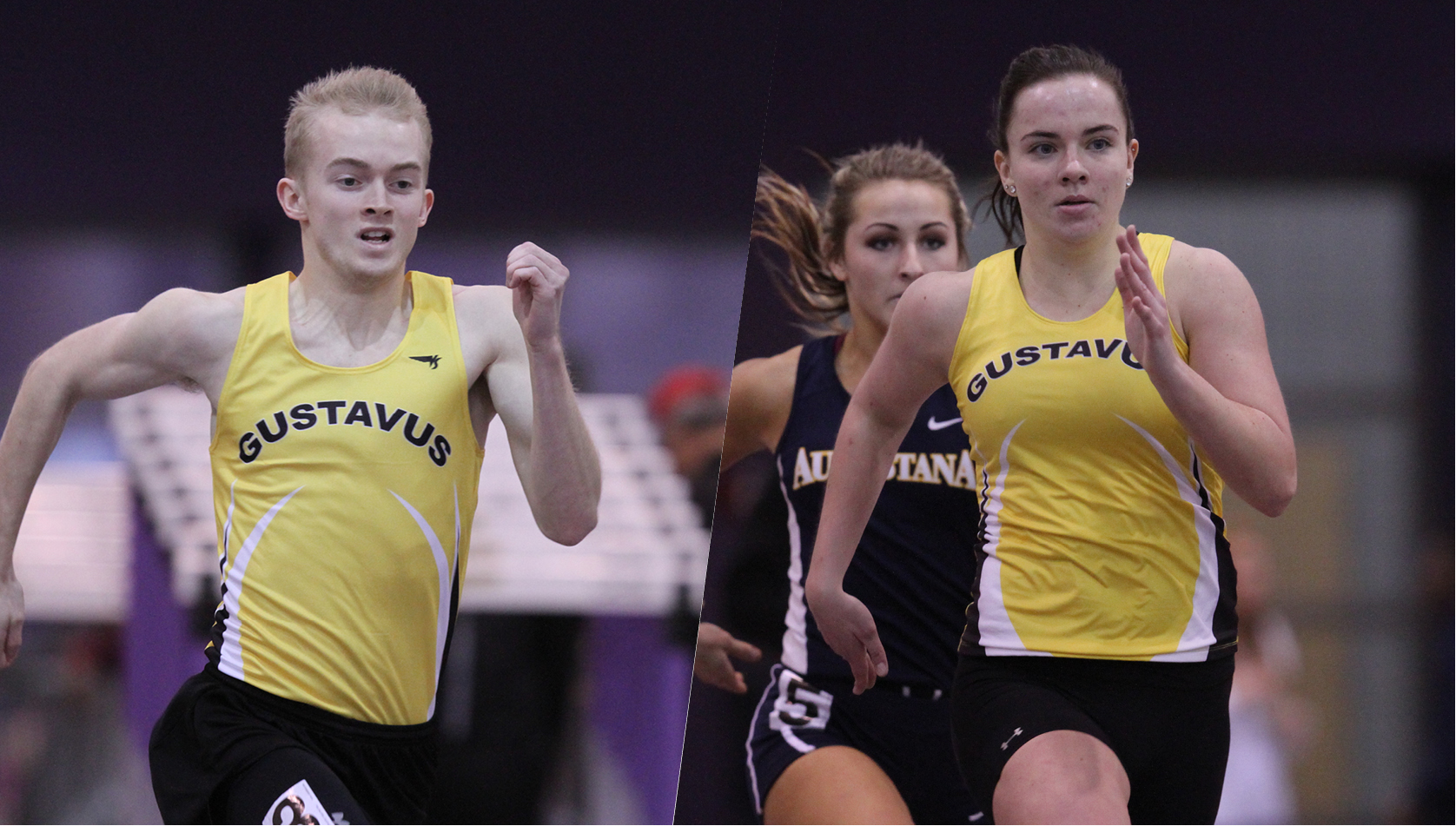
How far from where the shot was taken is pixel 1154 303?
7.47 ft

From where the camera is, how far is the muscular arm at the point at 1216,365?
89.0 inches

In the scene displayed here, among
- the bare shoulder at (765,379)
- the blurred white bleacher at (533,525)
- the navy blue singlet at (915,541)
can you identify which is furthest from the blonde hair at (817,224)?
the blurred white bleacher at (533,525)

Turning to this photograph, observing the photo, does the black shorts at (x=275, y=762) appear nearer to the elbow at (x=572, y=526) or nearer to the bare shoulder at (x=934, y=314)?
the elbow at (x=572, y=526)

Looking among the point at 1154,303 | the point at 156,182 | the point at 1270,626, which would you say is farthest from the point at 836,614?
the point at 1270,626

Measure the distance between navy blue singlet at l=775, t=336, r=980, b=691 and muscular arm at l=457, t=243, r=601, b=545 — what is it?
789 millimetres

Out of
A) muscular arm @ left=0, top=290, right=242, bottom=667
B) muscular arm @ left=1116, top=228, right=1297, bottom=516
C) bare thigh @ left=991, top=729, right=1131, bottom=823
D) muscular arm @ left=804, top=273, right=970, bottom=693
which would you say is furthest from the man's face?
bare thigh @ left=991, top=729, right=1131, bottom=823

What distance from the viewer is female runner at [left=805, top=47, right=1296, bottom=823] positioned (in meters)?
2.43

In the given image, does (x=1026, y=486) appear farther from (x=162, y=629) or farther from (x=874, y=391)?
(x=162, y=629)

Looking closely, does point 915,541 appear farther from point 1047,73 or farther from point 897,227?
point 1047,73

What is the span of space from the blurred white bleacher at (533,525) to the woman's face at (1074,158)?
121cm

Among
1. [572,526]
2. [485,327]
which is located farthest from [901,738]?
[485,327]

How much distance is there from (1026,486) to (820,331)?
1033 mm

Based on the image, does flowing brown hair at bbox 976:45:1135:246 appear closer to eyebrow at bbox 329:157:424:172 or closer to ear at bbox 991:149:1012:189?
ear at bbox 991:149:1012:189

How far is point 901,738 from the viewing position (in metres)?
3.23
